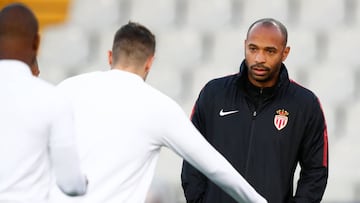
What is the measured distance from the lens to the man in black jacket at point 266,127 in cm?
629

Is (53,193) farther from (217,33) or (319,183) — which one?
(217,33)

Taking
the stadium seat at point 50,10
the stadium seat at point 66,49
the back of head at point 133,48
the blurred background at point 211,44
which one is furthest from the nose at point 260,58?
the stadium seat at point 50,10

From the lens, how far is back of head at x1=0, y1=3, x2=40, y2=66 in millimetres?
4891

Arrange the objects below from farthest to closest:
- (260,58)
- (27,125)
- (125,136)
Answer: (260,58), (125,136), (27,125)

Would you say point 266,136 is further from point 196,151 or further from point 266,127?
point 196,151

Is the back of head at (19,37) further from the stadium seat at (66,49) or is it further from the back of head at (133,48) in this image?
the stadium seat at (66,49)

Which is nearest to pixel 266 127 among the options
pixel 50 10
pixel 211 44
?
pixel 211 44

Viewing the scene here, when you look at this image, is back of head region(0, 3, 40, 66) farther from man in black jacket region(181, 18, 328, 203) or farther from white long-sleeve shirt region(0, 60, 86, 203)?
man in black jacket region(181, 18, 328, 203)

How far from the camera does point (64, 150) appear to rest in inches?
191

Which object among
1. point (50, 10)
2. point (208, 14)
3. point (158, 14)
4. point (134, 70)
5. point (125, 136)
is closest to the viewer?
point (125, 136)

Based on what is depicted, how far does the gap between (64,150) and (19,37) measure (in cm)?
46

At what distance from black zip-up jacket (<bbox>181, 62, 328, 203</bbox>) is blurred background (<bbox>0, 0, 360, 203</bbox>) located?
2.45m

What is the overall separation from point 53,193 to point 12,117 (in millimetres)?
452

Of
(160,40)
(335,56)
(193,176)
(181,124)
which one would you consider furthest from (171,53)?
(181,124)
